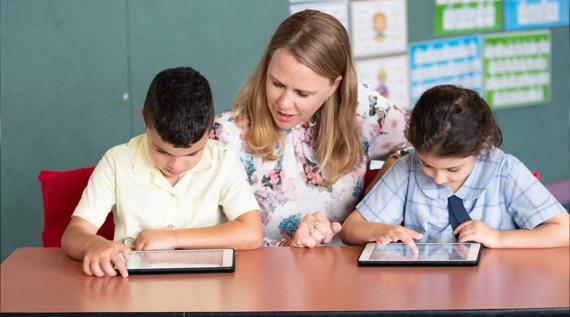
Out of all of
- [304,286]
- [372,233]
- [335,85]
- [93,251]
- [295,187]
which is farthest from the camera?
[295,187]

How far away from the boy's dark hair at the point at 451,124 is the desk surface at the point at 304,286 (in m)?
0.24

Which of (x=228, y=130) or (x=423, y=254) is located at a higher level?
(x=228, y=130)

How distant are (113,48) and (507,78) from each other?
2.00 metres

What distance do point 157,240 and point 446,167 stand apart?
66 centimetres

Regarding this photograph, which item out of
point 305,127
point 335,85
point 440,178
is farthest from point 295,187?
point 440,178

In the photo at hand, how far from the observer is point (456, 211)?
2160 mm

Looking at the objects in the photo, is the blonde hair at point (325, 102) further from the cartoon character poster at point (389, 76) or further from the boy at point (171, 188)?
the cartoon character poster at point (389, 76)

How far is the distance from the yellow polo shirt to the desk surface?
0.64ft

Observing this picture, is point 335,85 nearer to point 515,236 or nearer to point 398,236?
point 398,236

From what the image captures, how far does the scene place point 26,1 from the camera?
11.3 feet

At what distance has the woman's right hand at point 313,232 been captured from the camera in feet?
6.73

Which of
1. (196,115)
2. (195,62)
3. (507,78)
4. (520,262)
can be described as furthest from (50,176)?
(507,78)

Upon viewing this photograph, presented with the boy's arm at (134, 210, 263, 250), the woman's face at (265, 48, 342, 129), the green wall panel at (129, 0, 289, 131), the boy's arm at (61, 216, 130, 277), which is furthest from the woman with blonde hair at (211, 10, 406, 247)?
the green wall panel at (129, 0, 289, 131)

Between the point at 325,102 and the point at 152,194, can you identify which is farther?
the point at 325,102
